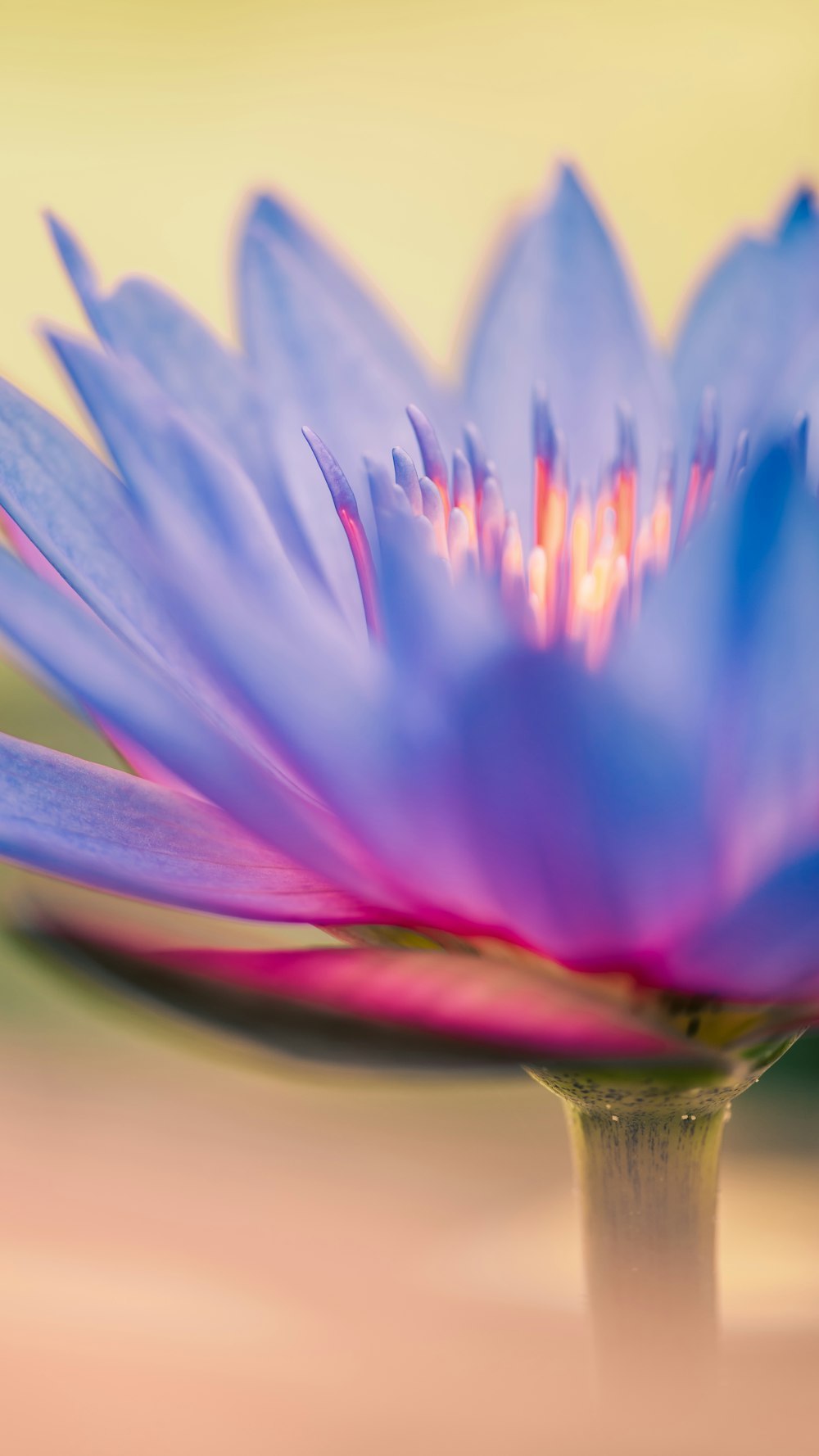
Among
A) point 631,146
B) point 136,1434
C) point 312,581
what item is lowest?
point 136,1434

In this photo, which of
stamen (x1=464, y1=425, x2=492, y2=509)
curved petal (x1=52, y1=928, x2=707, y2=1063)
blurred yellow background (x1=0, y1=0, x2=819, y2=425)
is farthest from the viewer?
blurred yellow background (x1=0, y1=0, x2=819, y2=425)

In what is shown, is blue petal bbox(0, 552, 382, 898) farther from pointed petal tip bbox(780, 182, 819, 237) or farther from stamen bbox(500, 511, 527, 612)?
pointed petal tip bbox(780, 182, 819, 237)

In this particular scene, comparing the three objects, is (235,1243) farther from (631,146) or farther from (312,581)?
(631,146)

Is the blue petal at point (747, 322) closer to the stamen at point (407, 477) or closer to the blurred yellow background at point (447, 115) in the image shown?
the stamen at point (407, 477)

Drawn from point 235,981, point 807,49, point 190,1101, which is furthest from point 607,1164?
point 807,49

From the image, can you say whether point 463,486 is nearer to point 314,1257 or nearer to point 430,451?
point 430,451

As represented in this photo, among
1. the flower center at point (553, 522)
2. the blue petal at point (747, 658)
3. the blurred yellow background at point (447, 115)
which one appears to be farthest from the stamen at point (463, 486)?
the blurred yellow background at point (447, 115)

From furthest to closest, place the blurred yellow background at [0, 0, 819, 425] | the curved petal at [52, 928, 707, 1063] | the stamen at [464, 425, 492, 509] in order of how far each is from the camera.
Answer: the blurred yellow background at [0, 0, 819, 425] → the stamen at [464, 425, 492, 509] → the curved petal at [52, 928, 707, 1063]

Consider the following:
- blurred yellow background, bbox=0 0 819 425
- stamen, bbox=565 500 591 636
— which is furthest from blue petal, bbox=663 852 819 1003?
blurred yellow background, bbox=0 0 819 425
